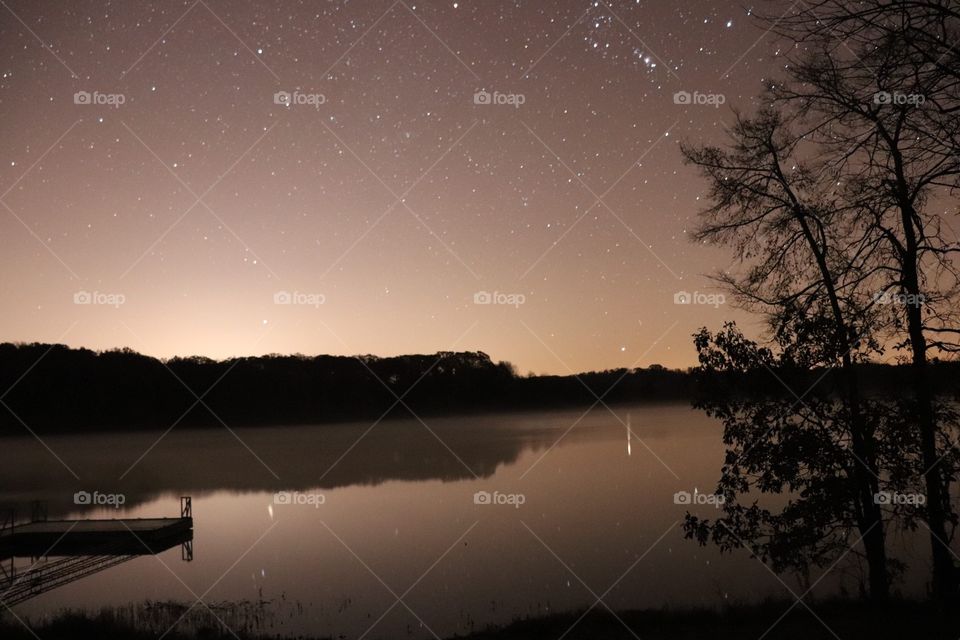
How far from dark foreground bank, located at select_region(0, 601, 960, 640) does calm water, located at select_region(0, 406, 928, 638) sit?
2.01 metres

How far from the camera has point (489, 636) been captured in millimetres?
11766

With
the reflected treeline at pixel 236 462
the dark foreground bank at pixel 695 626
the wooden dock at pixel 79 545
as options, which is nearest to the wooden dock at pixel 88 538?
the wooden dock at pixel 79 545

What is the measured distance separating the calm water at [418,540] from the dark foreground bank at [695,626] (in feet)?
6.61

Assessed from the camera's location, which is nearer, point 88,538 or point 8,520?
point 88,538

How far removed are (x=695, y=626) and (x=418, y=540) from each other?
15.2 meters

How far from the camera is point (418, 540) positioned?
1005 inches

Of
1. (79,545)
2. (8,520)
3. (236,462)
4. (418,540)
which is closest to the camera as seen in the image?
(79,545)

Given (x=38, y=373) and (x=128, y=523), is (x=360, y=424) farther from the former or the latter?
(x=128, y=523)

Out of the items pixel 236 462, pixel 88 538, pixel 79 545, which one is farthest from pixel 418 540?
pixel 236 462

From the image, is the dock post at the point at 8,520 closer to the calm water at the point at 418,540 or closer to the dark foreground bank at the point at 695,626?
the calm water at the point at 418,540

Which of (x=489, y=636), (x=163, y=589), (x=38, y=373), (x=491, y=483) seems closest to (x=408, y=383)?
(x=38, y=373)

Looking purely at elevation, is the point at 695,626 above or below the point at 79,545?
below

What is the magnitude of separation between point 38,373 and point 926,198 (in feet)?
267

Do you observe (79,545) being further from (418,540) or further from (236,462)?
(236,462)
